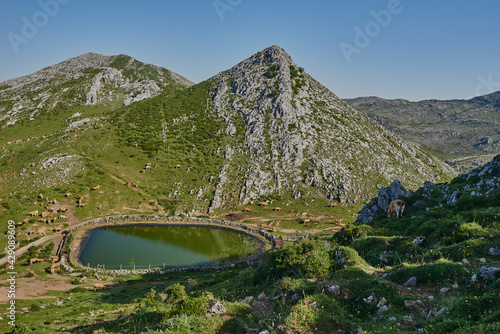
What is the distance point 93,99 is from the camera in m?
200

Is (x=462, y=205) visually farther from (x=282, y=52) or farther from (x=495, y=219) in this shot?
(x=282, y=52)

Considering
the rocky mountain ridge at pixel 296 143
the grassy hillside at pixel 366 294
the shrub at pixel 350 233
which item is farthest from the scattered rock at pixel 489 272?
the rocky mountain ridge at pixel 296 143

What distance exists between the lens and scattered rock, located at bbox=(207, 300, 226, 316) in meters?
15.4

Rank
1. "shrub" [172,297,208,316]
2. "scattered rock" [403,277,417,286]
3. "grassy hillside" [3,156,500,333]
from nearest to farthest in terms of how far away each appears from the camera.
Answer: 1. "grassy hillside" [3,156,500,333]
2. "shrub" [172,297,208,316]
3. "scattered rock" [403,277,417,286]

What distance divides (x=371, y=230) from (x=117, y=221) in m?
74.6

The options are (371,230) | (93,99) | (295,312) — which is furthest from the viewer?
(93,99)

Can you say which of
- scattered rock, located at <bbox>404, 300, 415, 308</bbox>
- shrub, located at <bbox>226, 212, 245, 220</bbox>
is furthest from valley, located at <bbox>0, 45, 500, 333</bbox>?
shrub, located at <bbox>226, 212, 245, 220</bbox>

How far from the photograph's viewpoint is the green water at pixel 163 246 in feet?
197

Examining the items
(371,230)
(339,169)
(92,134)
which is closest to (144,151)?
(92,134)

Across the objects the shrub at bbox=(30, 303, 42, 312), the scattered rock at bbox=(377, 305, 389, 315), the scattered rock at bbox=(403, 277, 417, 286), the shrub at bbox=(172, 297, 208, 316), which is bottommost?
the shrub at bbox=(30, 303, 42, 312)

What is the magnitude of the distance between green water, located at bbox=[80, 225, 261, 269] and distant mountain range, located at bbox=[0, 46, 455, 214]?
1588cm

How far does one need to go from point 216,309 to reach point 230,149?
10748cm

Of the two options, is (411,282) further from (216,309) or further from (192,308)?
(192,308)

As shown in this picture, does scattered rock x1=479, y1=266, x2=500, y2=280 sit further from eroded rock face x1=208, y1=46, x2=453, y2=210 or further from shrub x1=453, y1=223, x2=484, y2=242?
eroded rock face x1=208, y1=46, x2=453, y2=210
